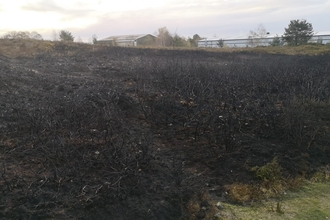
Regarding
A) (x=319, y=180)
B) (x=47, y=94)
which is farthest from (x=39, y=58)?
(x=319, y=180)

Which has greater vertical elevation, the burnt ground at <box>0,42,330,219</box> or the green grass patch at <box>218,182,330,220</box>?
the burnt ground at <box>0,42,330,219</box>

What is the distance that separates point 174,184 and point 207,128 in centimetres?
186

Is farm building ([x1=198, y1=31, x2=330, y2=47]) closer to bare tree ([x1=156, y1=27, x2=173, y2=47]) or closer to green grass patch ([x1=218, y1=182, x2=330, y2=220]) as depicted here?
bare tree ([x1=156, y1=27, x2=173, y2=47])

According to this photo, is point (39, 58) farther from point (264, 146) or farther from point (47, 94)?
point (264, 146)

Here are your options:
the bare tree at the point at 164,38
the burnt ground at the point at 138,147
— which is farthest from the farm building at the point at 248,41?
the burnt ground at the point at 138,147

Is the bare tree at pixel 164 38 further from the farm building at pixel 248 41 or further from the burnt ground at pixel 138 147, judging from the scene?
the burnt ground at pixel 138 147

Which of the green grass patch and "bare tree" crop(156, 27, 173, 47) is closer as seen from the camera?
the green grass patch

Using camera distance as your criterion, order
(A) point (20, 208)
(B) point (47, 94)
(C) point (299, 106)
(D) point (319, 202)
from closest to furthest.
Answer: (A) point (20, 208) < (D) point (319, 202) < (C) point (299, 106) < (B) point (47, 94)

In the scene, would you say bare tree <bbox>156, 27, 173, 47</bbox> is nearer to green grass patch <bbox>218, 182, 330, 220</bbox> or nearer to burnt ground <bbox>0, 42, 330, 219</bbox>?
burnt ground <bbox>0, 42, 330, 219</bbox>

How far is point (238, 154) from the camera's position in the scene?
4.99 m

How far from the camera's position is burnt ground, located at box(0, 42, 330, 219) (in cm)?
350

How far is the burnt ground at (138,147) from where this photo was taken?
3.50 metres

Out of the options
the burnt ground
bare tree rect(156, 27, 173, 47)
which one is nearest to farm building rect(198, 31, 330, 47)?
bare tree rect(156, 27, 173, 47)

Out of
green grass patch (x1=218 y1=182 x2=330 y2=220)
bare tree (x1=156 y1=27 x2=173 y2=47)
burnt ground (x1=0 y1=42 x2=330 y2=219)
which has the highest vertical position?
bare tree (x1=156 y1=27 x2=173 y2=47)
